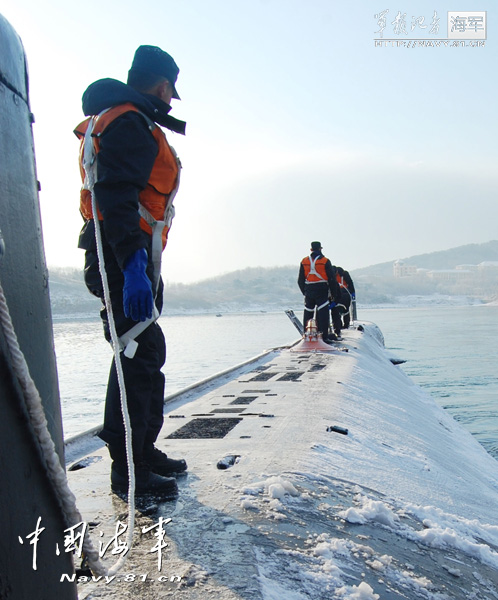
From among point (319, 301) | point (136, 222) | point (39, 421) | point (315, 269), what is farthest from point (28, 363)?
point (319, 301)

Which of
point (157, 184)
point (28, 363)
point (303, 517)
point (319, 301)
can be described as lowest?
point (303, 517)

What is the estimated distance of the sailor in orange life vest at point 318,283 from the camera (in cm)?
1116

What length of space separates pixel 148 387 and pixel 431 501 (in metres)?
1.58

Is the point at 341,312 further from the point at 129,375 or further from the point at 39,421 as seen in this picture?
the point at 39,421

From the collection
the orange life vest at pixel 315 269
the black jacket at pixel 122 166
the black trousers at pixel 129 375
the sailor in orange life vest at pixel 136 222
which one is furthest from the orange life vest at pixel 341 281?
A: the black jacket at pixel 122 166

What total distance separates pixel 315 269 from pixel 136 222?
358 inches

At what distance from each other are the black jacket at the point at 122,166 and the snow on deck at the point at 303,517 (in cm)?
114

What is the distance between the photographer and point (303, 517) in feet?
7.71

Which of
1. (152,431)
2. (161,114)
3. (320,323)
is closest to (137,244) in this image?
(161,114)

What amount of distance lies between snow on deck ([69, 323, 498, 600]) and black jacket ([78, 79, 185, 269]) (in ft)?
3.74

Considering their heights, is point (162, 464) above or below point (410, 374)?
above

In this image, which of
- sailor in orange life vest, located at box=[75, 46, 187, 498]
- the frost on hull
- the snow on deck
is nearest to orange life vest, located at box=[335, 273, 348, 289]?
the snow on deck

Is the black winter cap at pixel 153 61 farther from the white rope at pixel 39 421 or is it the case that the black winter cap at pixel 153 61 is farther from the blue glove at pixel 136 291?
the white rope at pixel 39 421

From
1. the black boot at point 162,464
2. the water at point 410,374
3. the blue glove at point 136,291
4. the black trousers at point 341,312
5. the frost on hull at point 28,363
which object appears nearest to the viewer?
the frost on hull at point 28,363
